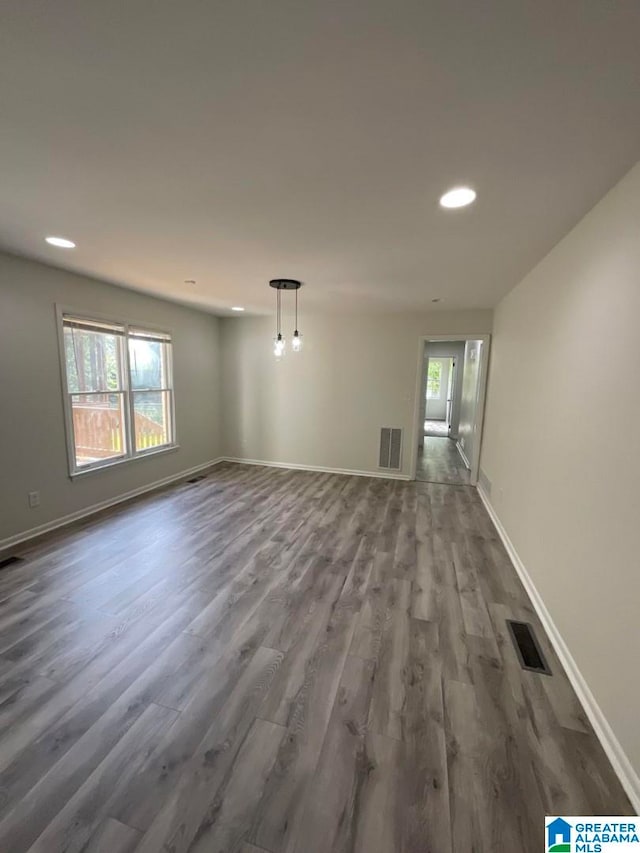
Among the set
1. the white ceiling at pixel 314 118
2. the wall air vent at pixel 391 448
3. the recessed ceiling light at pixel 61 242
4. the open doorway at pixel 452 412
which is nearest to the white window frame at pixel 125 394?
the recessed ceiling light at pixel 61 242

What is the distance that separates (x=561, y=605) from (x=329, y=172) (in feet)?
8.57

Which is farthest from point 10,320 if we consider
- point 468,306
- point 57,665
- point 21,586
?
point 468,306

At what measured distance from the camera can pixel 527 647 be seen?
2.01m

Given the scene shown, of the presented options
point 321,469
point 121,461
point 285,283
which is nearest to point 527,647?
point 285,283

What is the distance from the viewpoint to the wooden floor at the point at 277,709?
1190mm

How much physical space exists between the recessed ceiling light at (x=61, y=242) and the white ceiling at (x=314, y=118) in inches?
4.9

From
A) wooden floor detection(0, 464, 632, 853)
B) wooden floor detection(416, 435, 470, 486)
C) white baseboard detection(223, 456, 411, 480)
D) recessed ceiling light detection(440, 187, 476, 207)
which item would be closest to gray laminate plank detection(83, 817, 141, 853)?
wooden floor detection(0, 464, 632, 853)

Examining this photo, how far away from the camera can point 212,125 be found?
4.34 feet

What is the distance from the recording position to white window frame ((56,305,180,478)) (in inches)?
134

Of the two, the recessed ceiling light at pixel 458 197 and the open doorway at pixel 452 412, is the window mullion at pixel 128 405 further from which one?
the open doorway at pixel 452 412

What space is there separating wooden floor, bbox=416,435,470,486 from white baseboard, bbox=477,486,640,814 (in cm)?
267

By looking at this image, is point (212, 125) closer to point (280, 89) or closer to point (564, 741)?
point (280, 89)

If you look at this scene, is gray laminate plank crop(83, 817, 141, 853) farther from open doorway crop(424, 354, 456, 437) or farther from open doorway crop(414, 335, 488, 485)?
open doorway crop(424, 354, 456, 437)

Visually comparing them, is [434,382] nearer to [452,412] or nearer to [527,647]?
[452,412]
